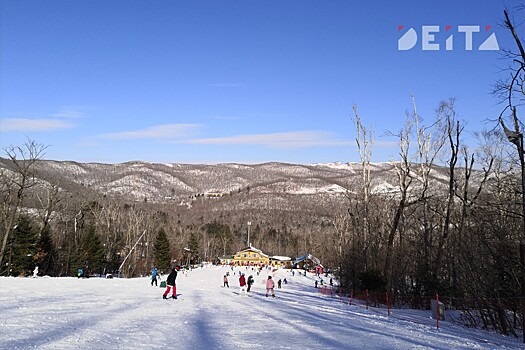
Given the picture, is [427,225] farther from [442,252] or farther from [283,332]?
[283,332]

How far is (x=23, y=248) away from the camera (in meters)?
51.9

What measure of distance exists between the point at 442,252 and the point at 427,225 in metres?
3.82

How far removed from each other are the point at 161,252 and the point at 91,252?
2434 cm

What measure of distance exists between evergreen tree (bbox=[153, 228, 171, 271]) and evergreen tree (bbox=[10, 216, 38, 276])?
1326 inches

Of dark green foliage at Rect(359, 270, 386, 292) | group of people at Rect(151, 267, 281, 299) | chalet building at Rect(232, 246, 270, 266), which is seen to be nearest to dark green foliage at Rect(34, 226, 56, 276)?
group of people at Rect(151, 267, 281, 299)

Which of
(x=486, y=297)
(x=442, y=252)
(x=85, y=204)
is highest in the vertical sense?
(x=85, y=204)

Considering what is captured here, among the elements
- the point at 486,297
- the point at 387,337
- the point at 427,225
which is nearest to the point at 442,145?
the point at 427,225

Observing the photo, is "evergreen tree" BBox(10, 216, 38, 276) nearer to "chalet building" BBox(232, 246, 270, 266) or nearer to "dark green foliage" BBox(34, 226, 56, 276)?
"dark green foliage" BBox(34, 226, 56, 276)

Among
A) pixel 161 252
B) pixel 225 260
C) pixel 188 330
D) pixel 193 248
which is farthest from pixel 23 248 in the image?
pixel 225 260

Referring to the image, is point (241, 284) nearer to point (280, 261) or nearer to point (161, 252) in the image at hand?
point (161, 252)

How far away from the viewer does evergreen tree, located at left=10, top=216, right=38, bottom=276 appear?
167 ft

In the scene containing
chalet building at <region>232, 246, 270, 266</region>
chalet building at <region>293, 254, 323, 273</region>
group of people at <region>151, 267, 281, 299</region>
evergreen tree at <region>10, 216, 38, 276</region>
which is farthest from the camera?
chalet building at <region>232, 246, 270, 266</region>

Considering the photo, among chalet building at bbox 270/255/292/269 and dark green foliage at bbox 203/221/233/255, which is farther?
dark green foliage at bbox 203/221/233/255

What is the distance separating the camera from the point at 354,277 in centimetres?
3466
